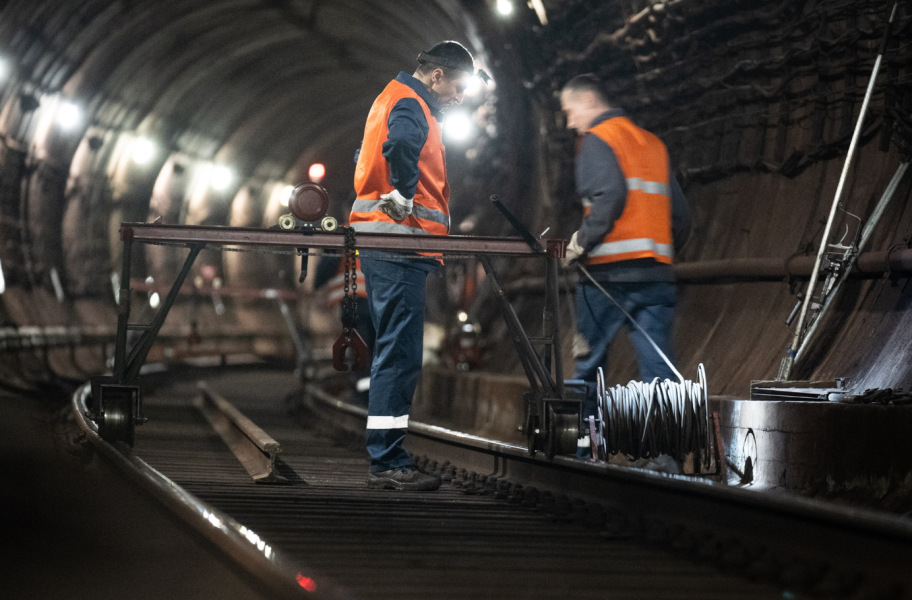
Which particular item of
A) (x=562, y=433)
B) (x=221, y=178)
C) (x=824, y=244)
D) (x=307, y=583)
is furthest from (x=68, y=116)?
(x=307, y=583)

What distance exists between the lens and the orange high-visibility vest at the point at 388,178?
521 centimetres

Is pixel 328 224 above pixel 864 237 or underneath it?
underneath

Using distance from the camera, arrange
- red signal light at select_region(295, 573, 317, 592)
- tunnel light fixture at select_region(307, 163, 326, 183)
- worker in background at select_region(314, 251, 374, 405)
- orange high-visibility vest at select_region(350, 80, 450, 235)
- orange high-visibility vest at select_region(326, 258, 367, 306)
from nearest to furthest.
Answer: red signal light at select_region(295, 573, 317, 592) → orange high-visibility vest at select_region(350, 80, 450, 235) → tunnel light fixture at select_region(307, 163, 326, 183) → worker in background at select_region(314, 251, 374, 405) → orange high-visibility vest at select_region(326, 258, 367, 306)

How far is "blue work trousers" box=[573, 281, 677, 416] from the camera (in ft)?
18.5

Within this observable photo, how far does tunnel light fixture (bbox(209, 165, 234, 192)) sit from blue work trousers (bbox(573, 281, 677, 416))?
20409 millimetres

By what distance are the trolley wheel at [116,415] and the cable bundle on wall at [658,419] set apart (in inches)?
90.3

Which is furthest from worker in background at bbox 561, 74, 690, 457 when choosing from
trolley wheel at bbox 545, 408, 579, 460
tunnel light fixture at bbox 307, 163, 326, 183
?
tunnel light fixture at bbox 307, 163, 326, 183

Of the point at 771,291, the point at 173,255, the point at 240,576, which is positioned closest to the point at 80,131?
the point at 173,255

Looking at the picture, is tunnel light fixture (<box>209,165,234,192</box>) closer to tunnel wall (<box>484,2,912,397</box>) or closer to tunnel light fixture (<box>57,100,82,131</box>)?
tunnel light fixture (<box>57,100,82,131</box>)

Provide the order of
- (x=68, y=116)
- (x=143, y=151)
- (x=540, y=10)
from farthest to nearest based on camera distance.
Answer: (x=143, y=151) < (x=68, y=116) < (x=540, y=10)

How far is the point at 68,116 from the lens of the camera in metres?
17.8

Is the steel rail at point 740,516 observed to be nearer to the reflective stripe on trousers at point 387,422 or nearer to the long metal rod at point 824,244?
the reflective stripe on trousers at point 387,422

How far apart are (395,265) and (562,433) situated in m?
1.11

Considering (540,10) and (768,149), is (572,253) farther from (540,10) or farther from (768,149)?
(540,10)
